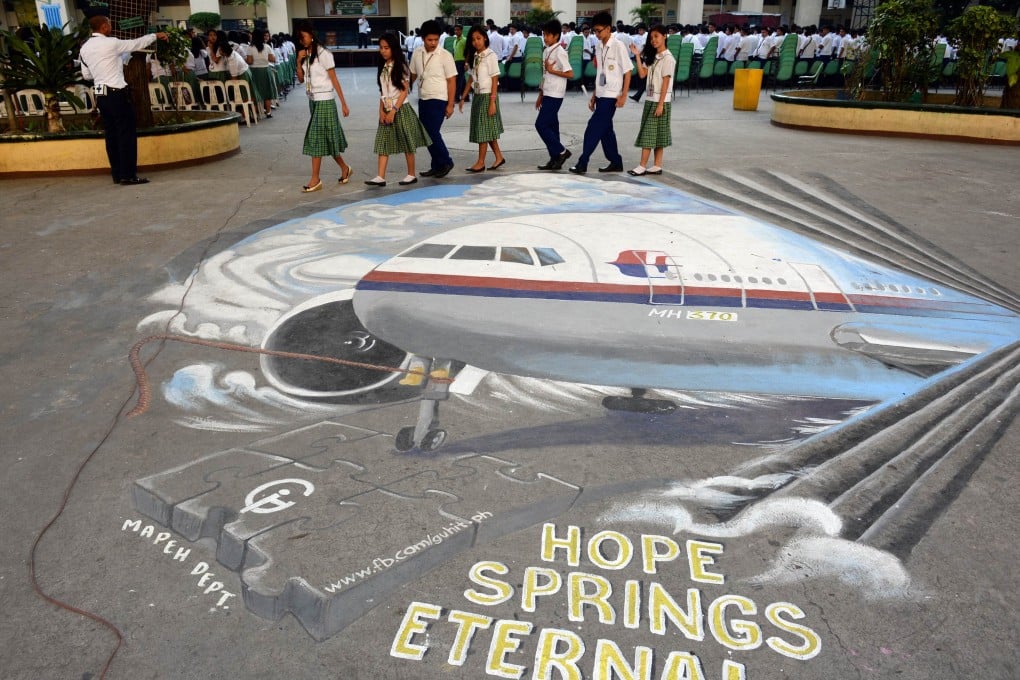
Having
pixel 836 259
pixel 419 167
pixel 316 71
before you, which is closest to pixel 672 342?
pixel 836 259

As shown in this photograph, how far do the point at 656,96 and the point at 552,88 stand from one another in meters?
0.94

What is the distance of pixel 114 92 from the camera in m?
6.33

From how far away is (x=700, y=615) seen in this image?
180 cm

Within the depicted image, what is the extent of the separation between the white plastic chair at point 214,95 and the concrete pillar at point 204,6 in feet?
61.9

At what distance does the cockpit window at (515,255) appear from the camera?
14.2 feet

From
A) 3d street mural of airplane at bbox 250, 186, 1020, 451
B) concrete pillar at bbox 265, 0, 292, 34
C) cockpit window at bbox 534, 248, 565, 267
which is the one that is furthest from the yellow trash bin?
concrete pillar at bbox 265, 0, 292, 34

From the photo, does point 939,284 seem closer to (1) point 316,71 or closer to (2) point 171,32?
(1) point 316,71

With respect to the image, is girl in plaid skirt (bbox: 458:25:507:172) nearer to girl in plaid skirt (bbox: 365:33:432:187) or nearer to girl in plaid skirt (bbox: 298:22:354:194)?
girl in plaid skirt (bbox: 365:33:432:187)

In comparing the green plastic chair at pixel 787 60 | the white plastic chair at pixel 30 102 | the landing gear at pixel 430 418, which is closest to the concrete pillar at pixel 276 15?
the green plastic chair at pixel 787 60

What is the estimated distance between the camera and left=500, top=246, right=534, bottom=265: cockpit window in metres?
4.34

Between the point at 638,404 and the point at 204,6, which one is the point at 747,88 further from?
the point at 204,6

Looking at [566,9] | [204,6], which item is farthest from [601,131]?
[204,6]

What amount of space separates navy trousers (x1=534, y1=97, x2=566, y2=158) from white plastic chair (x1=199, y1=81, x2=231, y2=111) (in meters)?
5.84

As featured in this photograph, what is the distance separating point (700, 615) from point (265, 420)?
1.70 meters
